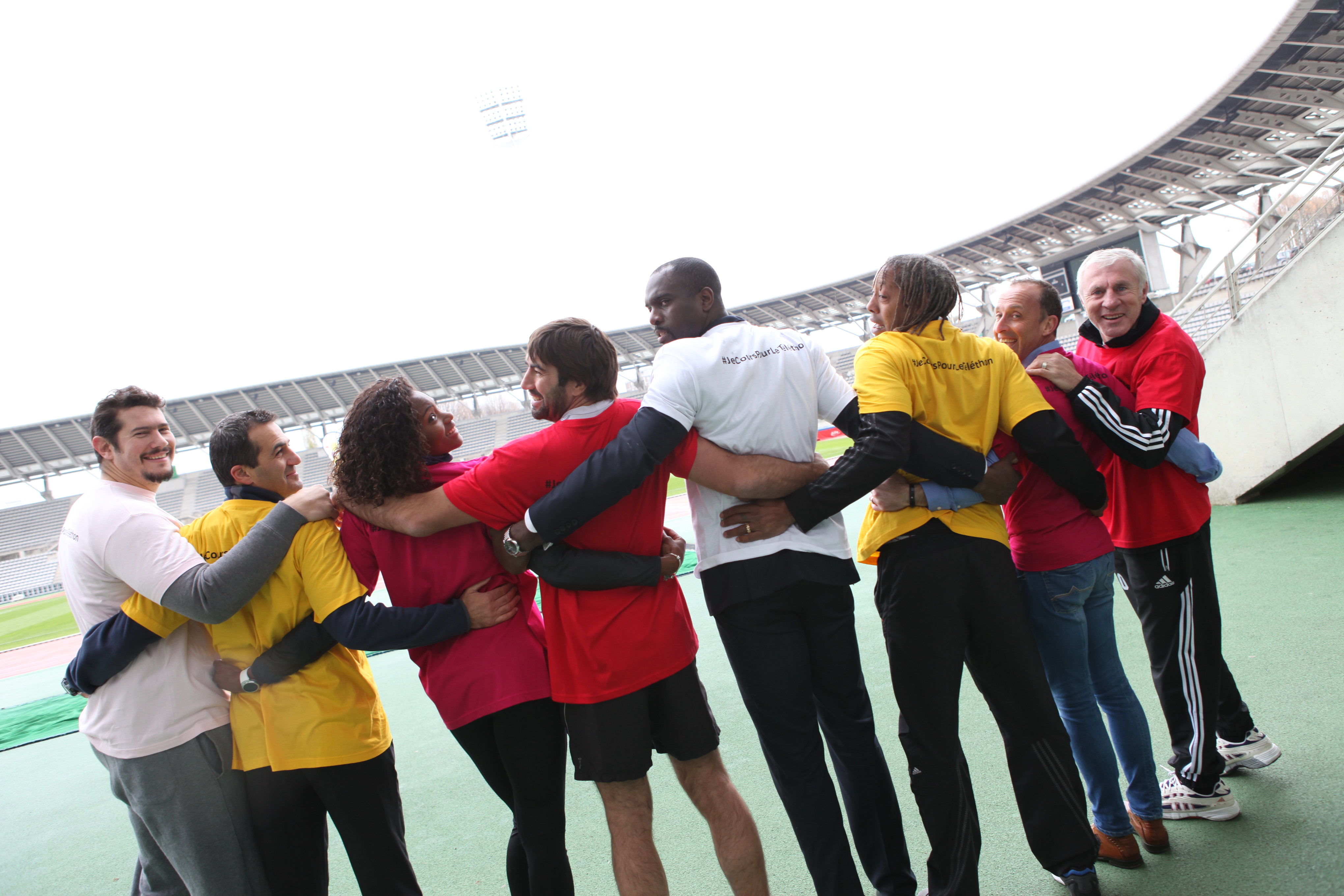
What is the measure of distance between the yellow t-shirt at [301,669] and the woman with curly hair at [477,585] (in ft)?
0.36

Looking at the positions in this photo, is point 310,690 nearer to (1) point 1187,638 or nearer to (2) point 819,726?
(2) point 819,726

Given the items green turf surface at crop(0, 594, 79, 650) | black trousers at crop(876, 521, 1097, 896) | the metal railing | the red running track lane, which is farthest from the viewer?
green turf surface at crop(0, 594, 79, 650)

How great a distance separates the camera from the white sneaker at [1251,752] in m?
2.50

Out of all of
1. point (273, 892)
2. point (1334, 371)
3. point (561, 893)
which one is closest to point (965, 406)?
point (561, 893)

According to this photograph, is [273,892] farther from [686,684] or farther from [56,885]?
[56,885]

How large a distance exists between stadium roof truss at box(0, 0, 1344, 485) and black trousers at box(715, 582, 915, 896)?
15.3 m

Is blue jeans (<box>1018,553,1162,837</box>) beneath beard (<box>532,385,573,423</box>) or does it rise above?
beneath

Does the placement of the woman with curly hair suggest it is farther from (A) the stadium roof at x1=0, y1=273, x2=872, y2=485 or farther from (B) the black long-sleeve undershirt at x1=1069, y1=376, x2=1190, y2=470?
(A) the stadium roof at x1=0, y1=273, x2=872, y2=485

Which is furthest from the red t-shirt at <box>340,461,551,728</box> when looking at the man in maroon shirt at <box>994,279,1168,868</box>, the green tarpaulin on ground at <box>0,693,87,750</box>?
the green tarpaulin on ground at <box>0,693,87,750</box>

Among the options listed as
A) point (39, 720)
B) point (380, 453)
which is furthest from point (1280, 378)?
point (39, 720)

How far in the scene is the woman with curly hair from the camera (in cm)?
194

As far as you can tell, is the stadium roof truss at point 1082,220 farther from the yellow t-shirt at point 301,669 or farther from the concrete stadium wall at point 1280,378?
the yellow t-shirt at point 301,669

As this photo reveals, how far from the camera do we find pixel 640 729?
1934mm

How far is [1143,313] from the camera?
2.49m
